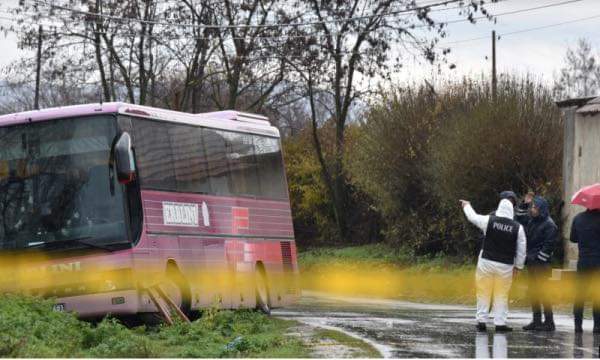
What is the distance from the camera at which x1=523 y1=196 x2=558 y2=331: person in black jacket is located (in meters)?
19.0

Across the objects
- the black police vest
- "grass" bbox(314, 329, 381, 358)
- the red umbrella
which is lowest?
"grass" bbox(314, 329, 381, 358)

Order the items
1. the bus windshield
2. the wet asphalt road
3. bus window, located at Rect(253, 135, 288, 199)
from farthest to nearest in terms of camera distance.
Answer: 1. bus window, located at Rect(253, 135, 288, 199)
2. the bus windshield
3. the wet asphalt road

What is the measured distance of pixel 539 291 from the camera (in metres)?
18.9

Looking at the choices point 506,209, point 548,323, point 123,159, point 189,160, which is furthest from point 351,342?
point 189,160

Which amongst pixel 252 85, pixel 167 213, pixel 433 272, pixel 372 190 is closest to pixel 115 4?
pixel 252 85

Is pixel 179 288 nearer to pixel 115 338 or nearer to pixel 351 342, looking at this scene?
pixel 115 338

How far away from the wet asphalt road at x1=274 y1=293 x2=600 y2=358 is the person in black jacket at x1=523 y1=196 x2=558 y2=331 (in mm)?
318

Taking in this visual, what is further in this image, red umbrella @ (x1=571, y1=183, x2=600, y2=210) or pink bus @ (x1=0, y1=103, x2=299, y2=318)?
pink bus @ (x1=0, y1=103, x2=299, y2=318)

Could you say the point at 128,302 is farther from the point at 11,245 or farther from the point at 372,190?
the point at 372,190

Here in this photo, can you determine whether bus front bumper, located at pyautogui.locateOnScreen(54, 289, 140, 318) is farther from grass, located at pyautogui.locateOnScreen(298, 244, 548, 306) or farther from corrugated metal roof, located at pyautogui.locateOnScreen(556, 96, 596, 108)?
corrugated metal roof, located at pyautogui.locateOnScreen(556, 96, 596, 108)

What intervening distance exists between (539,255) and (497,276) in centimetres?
143

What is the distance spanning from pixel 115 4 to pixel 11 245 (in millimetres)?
30911

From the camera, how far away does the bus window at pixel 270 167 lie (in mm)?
25016

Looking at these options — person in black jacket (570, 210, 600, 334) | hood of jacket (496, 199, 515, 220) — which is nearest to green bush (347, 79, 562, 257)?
person in black jacket (570, 210, 600, 334)
